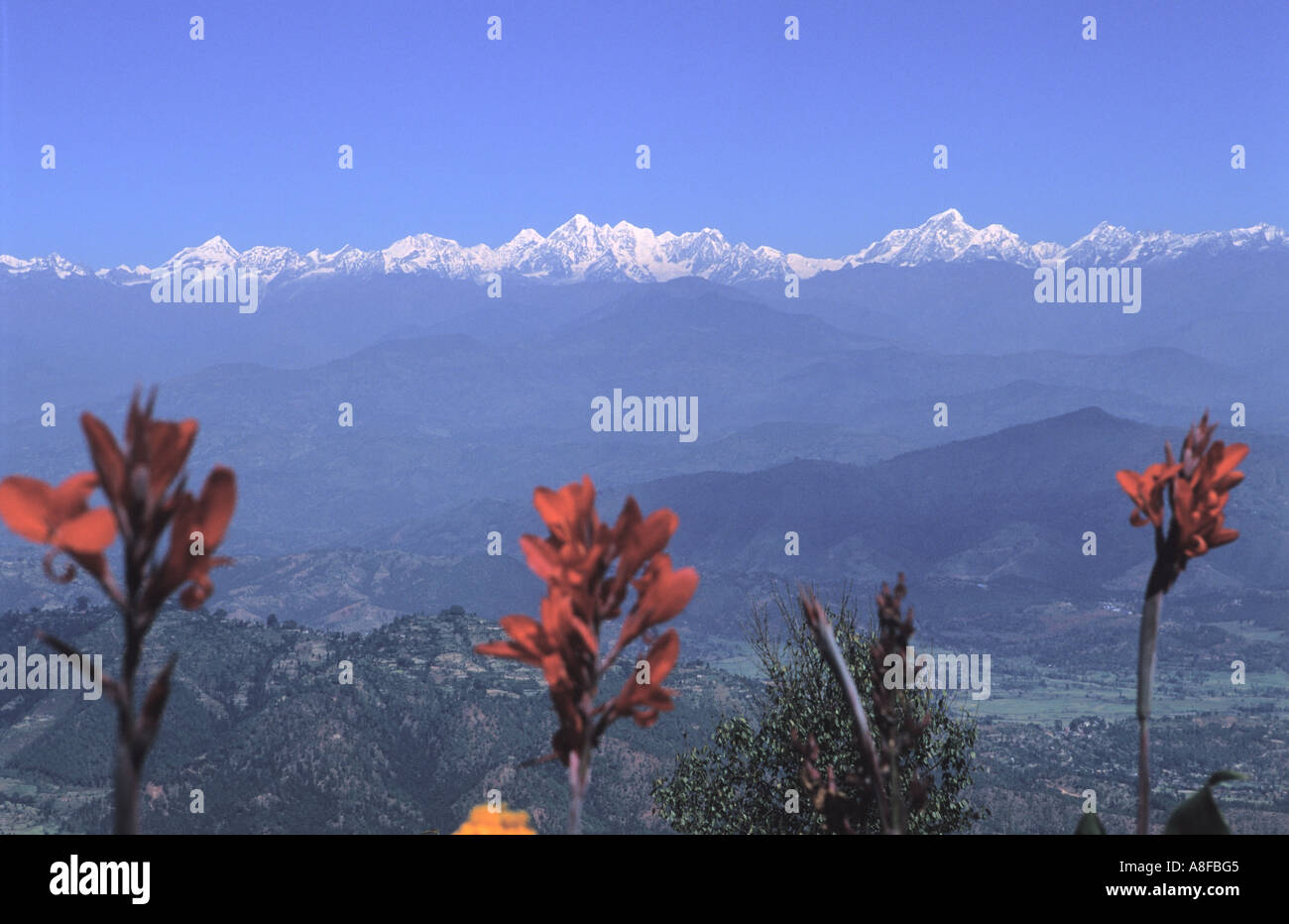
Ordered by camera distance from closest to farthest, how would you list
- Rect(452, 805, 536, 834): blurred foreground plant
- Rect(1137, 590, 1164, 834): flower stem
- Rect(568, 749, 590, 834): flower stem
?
Rect(568, 749, 590, 834): flower stem < Rect(452, 805, 536, 834): blurred foreground plant < Rect(1137, 590, 1164, 834): flower stem

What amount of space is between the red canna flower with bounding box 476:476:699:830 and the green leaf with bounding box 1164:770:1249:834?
0.98 metres

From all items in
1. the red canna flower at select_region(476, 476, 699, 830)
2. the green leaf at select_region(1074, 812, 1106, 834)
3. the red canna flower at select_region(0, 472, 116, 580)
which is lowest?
the green leaf at select_region(1074, 812, 1106, 834)

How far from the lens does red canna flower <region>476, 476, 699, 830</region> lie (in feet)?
4.69

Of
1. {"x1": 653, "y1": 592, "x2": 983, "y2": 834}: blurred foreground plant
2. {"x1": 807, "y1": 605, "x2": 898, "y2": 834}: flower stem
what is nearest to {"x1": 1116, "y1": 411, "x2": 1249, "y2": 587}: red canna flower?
{"x1": 807, "y1": 605, "x2": 898, "y2": 834}: flower stem

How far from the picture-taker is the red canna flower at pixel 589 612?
143 cm

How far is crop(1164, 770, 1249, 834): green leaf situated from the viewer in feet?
6.09

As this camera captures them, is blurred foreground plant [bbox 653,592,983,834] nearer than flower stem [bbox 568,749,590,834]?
No

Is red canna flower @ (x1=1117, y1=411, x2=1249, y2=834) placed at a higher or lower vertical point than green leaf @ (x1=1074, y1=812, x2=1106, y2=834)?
higher

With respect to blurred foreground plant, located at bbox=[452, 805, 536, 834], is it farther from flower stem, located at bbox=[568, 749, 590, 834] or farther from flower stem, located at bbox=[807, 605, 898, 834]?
flower stem, located at bbox=[807, 605, 898, 834]

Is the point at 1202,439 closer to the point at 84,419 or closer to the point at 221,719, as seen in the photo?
the point at 84,419

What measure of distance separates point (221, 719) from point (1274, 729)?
99.1 m

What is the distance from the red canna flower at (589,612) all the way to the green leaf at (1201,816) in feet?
3.20

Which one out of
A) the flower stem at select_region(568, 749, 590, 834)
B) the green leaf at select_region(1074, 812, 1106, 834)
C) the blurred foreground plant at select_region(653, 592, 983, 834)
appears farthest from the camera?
the blurred foreground plant at select_region(653, 592, 983, 834)
